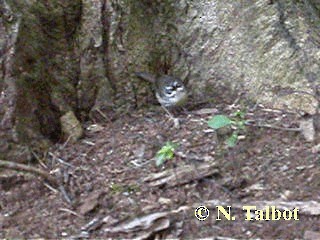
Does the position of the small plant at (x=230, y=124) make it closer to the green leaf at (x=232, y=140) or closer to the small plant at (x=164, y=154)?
the green leaf at (x=232, y=140)

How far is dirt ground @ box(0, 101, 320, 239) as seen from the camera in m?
2.64

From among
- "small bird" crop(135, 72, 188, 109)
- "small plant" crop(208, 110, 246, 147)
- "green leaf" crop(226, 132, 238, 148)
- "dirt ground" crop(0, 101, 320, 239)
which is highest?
"small bird" crop(135, 72, 188, 109)

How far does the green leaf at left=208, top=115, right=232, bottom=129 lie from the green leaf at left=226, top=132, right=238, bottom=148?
0.24 ft

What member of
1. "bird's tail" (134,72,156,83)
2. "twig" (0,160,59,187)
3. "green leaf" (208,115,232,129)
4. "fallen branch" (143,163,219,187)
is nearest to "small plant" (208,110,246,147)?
"green leaf" (208,115,232,129)

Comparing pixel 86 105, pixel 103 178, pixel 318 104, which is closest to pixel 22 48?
pixel 86 105

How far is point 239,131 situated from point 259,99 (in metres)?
0.39

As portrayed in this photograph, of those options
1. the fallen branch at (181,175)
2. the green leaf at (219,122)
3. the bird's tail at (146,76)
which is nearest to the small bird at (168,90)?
the bird's tail at (146,76)

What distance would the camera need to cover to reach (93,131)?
11.3 feet

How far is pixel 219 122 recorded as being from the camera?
3.17 m

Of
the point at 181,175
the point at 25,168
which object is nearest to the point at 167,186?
the point at 181,175

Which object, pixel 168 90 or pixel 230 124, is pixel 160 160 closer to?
pixel 230 124

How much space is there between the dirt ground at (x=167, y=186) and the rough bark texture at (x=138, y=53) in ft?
0.75

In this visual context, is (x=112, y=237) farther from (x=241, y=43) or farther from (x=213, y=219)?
(x=241, y=43)

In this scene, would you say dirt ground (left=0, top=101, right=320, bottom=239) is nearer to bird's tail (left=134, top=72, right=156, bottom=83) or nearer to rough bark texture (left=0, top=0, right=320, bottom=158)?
rough bark texture (left=0, top=0, right=320, bottom=158)
